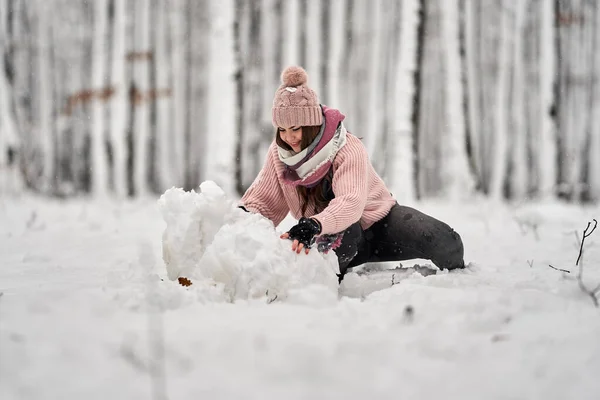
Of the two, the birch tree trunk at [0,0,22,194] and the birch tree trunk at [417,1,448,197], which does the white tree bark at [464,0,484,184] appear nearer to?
the birch tree trunk at [417,1,448,197]

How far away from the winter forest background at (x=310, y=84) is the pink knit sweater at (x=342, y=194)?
3.93 metres

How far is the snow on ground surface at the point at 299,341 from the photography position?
1.09m

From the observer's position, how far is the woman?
2.24m

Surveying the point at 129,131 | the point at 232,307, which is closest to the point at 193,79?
the point at 129,131

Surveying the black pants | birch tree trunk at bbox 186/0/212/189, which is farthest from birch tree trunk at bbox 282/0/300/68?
the black pants

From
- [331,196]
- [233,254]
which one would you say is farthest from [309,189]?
[233,254]

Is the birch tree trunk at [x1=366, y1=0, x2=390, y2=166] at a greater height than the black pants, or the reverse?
the birch tree trunk at [x1=366, y1=0, x2=390, y2=166]

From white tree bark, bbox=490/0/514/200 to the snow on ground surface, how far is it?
6583mm

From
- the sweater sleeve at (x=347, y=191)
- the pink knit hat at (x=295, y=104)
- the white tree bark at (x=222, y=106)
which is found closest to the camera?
the sweater sleeve at (x=347, y=191)

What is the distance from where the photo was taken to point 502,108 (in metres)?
8.16

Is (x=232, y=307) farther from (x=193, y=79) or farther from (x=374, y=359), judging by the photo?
(x=193, y=79)

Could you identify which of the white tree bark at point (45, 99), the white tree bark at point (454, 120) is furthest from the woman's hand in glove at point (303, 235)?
the white tree bark at point (45, 99)

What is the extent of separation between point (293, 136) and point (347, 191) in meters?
0.37

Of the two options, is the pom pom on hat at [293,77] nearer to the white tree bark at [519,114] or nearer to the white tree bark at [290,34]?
the white tree bark at [290,34]
